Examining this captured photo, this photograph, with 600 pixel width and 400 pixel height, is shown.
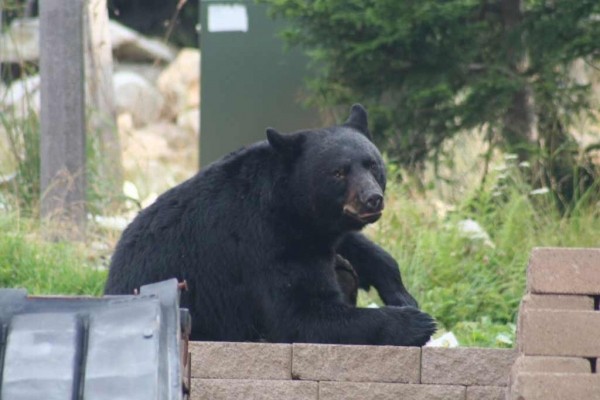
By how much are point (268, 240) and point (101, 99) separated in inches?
285

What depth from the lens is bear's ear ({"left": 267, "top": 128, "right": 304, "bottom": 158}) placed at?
19.6 ft

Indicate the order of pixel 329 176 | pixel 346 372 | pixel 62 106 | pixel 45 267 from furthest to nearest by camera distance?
pixel 62 106, pixel 45 267, pixel 329 176, pixel 346 372

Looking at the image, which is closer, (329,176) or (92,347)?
(92,347)

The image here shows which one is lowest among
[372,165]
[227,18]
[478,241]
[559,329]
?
[478,241]

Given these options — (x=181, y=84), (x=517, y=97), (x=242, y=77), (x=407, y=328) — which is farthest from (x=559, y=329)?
(x=181, y=84)

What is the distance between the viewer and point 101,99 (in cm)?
1280

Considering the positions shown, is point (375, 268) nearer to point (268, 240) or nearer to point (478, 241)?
point (268, 240)

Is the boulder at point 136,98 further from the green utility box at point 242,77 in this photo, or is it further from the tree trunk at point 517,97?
the tree trunk at point 517,97

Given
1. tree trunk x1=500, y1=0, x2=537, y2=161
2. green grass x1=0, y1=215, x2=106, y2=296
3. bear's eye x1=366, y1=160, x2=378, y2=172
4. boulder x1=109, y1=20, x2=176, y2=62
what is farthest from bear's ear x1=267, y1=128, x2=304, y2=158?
boulder x1=109, y1=20, x2=176, y2=62

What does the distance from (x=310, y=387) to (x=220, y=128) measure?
8362 mm

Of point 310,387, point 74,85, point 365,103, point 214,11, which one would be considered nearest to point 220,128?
point 214,11

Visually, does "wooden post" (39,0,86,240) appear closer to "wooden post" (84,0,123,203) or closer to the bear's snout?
"wooden post" (84,0,123,203)

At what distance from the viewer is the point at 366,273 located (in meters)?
6.41

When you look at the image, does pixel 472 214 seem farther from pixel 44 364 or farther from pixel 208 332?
pixel 44 364
